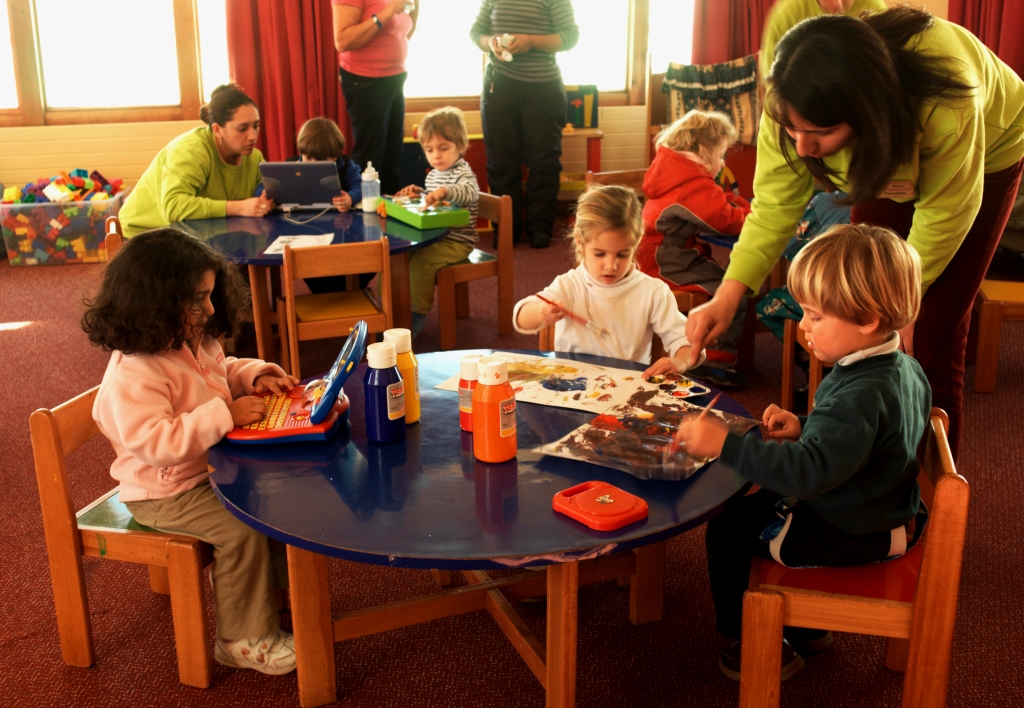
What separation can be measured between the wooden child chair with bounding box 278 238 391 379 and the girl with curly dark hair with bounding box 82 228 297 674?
2.67 ft

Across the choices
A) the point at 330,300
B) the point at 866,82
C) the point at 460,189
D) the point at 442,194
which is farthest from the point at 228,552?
the point at 460,189

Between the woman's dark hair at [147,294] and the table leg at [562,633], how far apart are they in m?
0.81

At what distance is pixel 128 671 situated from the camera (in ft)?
5.77

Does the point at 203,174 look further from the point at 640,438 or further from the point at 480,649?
the point at 640,438

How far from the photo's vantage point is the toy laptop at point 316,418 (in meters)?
1.48

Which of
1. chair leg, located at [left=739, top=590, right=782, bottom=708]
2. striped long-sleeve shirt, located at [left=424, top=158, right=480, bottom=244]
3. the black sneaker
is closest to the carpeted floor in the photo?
chair leg, located at [left=739, top=590, right=782, bottom=708]

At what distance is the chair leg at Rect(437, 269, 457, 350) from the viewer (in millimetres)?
3467

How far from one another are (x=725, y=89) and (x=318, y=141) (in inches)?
118

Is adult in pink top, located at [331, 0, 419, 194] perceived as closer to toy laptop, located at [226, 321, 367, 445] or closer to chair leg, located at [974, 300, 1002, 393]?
chair leg, located at [974, 300, 1002, 393]

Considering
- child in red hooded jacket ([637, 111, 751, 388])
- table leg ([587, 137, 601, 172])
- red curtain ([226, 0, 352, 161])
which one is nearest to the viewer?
child in red hooded jacket ([637, 111, 751, 388])

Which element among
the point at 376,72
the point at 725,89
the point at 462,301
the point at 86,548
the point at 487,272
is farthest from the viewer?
the point at 725,89

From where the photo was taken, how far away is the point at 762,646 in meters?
1.37

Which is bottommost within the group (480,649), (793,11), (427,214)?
(480,649)

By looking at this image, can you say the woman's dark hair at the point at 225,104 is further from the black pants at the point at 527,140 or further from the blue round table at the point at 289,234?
the black pants at the point at 527,140
